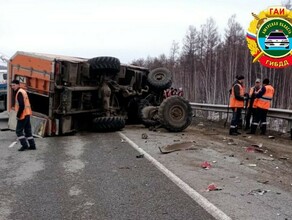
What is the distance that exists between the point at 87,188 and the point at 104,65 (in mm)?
7010

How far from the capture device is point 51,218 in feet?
14.0

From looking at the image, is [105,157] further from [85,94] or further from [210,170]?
[85,94]

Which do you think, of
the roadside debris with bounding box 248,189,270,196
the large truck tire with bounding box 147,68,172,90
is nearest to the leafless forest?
the large truck tire with bounding box 147,68,172,90

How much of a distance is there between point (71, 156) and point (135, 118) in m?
6.90

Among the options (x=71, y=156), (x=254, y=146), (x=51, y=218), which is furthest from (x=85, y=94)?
(x=51, y=218)

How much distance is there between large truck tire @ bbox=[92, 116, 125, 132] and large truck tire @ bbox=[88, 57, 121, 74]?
145 centimetres

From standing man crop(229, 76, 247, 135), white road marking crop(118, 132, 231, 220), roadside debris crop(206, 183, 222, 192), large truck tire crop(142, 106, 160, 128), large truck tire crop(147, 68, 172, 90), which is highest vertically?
large truck tire crop(147, 68, 172, 90)

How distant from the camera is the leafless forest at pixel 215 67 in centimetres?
4169

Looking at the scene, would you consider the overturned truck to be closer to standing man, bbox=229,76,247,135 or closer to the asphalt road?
standing man, bbox=229,76,247,135

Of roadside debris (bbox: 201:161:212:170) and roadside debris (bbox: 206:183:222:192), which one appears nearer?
roadside debris (bbox: 206:183:222:192)

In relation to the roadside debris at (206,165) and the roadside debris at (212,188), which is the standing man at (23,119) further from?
the roadside debris at (212,188)

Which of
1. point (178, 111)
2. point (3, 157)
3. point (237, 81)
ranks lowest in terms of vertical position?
point (3, 157)

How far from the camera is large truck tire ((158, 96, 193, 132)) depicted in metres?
12.1

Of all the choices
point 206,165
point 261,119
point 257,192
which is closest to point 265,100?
point 261,119
